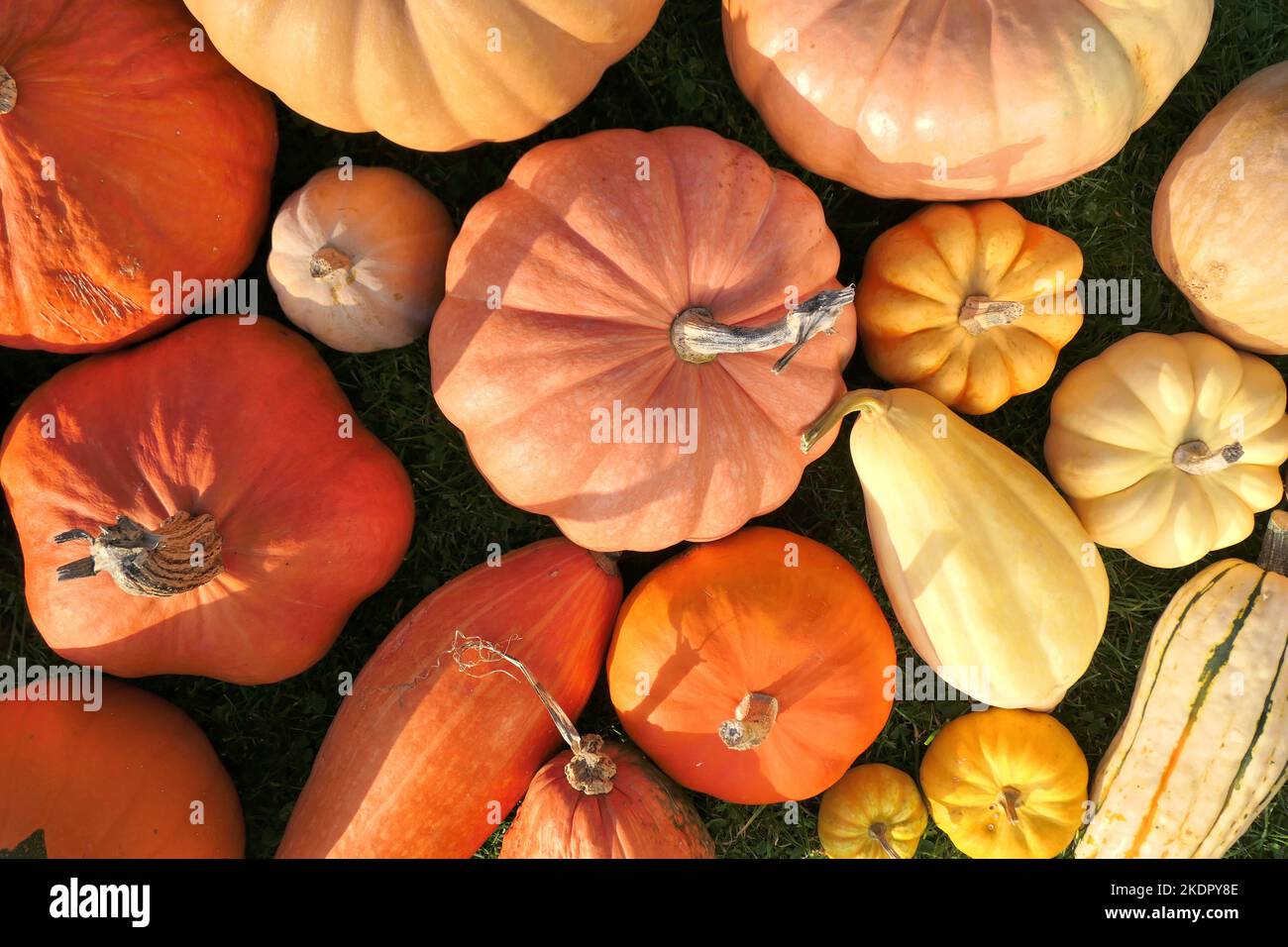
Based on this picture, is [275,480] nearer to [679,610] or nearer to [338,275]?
[338,275]

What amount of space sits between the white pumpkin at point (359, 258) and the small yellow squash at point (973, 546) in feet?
3.39

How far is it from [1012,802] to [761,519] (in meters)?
0.99

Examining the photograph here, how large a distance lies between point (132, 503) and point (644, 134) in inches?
56.6

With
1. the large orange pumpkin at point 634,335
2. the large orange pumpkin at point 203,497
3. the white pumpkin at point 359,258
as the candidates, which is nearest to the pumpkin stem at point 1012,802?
the large orange pumpkin at point 634,335

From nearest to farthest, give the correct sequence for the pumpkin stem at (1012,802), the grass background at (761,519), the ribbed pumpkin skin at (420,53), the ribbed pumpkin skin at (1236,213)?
the ribbed pumpkin skin at (420,53), the ribbed pumpkin skin at (1236,213), the pumpkin stem at (1012,802), the grass background at (761,519)

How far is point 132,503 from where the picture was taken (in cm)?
219

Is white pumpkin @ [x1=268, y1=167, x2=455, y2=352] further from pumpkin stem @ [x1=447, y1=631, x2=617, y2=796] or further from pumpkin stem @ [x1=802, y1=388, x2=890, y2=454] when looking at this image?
pumpkin stem @ [x1=802, y1=388, x2=890, y2=454]

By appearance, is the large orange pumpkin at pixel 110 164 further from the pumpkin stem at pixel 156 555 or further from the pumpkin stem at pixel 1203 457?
the pumpkin stem at pixel 1203 457

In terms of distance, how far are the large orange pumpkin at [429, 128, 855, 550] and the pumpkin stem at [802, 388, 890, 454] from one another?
6cm

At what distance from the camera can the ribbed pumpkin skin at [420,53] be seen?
2.01 metres

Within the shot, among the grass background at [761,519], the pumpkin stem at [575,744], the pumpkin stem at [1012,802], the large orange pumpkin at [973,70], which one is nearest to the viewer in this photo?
the large orange pumpkin at [973,70]

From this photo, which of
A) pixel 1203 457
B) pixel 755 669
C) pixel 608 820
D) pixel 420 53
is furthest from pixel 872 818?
pixel 420 53
